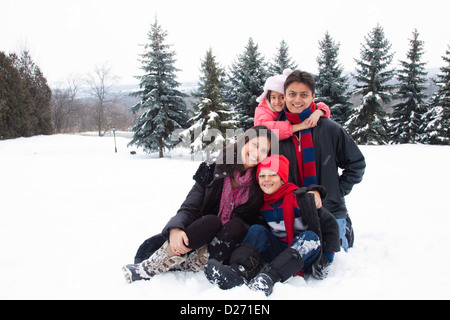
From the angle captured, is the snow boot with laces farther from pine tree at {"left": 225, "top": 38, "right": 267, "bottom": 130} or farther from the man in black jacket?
pine tree at {"left": 225, "top": 38, "right": 267, "bottom": 130}

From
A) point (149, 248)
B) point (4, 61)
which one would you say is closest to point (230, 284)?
point (149, 248)

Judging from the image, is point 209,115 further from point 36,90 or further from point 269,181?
point 36,90

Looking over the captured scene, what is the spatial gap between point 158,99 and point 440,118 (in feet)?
61.4

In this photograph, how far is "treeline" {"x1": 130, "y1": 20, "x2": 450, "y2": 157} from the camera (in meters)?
14.8

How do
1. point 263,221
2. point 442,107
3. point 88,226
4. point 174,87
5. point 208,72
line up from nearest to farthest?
point 263,221
point 88,226
point 208,72
point 174,87
point 442,107

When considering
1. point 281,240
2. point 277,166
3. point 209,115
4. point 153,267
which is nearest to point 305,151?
point 277,166

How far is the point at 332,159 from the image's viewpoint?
236cm

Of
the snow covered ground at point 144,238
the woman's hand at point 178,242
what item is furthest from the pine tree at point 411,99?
the woman's hand at point 178,242

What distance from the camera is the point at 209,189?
2.24m

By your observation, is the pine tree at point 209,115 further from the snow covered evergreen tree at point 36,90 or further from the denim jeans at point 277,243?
the snow covered evergreen tree at point 36,90

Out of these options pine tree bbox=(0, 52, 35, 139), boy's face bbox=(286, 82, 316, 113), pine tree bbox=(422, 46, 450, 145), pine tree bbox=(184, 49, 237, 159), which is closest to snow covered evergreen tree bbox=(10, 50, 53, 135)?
pine tree bbox=(0, 52, 35, 139)

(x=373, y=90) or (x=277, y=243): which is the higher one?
(x=373, y=90)
